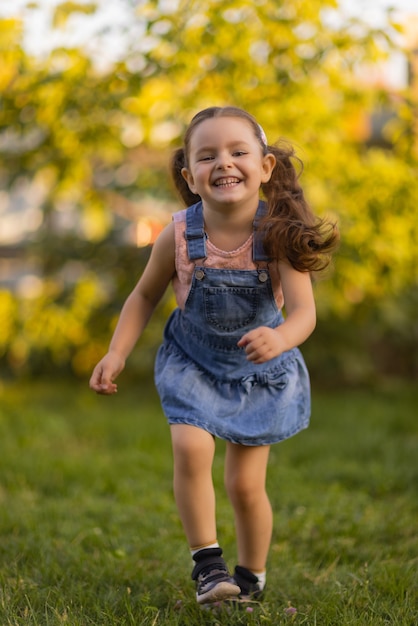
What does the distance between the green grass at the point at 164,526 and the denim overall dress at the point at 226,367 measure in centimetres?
50

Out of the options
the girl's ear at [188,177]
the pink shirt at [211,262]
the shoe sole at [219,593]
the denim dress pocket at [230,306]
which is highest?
the girl's ear at [188,177]

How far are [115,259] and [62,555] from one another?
4498 mm

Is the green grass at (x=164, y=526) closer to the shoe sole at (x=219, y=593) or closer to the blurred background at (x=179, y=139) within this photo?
the shoe sole at (x=219, y=593)

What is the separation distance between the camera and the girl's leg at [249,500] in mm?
2531

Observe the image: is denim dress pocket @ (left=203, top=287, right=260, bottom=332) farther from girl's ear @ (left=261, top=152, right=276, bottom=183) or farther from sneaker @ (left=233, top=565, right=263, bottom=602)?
sneaker @ (left=233, top=565, right=263, bottom=602)

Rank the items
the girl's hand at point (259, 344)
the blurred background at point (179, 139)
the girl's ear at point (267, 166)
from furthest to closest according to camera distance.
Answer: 1. the blurred background at point (179, 139)
2. the girl's ear at point (267, 166)
3. the girl's hand at point (259, 344)

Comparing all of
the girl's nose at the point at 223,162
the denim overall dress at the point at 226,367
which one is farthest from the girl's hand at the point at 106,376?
the girl's nose at the point at 223,162

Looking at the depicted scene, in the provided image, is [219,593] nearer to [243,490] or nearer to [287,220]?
[243,490]

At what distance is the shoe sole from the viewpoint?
2.28 meters

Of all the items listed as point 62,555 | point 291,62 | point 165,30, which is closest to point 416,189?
point 291,62

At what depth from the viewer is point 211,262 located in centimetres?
244

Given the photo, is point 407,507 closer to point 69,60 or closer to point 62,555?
point 62,555

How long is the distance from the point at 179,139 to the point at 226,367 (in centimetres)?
322

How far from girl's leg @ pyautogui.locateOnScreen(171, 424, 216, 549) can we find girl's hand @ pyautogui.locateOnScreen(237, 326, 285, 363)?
16.8 inches
